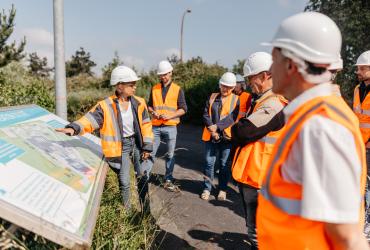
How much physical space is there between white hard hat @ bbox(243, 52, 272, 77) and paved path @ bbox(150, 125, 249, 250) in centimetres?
121

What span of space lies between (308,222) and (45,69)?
46.8 m

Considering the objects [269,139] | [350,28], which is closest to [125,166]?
[269,139]

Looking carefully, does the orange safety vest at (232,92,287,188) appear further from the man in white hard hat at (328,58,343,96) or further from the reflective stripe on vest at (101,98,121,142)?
the reflective stripe on vest at (101,98,121,142)

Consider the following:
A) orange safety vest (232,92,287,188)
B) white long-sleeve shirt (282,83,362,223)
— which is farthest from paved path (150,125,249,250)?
white long-sleeve shirt (282,83,362,223)

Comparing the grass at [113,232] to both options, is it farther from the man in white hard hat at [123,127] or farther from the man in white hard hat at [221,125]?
the man in white hard hat at [221,125]

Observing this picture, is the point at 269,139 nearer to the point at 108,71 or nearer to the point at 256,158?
the point at 256,158

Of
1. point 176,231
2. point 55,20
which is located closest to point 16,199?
point 176,231

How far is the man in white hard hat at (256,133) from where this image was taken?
287 cm

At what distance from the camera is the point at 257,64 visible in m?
3.01

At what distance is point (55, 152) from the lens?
313cm

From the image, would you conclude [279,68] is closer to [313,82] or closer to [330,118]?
[313,82]

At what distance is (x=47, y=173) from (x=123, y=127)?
1.78m

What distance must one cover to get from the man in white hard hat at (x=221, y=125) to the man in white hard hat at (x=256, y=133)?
215 centimetres

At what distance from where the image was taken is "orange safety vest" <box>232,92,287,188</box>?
293 centimetres
